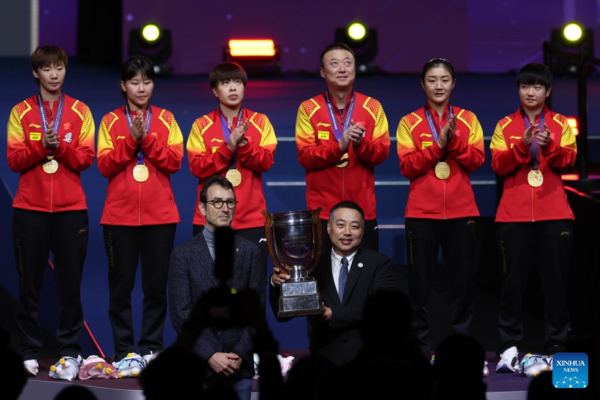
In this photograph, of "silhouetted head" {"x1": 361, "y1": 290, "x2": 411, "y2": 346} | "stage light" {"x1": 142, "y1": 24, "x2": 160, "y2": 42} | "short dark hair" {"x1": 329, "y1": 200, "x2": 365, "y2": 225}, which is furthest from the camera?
"stage light" {"x1": 142, "y1": 24, "x2": 160, "y2": 42}

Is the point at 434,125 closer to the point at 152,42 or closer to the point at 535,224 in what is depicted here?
the point at 535,224

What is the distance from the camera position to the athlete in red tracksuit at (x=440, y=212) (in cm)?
471

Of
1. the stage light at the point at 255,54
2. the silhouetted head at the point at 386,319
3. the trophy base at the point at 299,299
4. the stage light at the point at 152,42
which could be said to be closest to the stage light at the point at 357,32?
the stage light at the point at 255,54

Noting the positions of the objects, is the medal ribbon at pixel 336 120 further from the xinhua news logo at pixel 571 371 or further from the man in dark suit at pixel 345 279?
the xinhua news logo at pixel 571 371

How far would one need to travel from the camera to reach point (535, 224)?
4.74 meters

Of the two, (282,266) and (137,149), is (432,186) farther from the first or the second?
(137,149)

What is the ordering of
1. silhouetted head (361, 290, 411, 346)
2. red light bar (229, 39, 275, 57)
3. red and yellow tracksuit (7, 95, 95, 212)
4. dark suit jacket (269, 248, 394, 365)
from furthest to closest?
1. red light bar (229, 39, 275, 57)
2. red and yellow tracksuit (7, 95, 95, 212)
3. dark suit jacket (269, 248, 394, 365)
4. silhouetted head (361, 290, 411, 346)

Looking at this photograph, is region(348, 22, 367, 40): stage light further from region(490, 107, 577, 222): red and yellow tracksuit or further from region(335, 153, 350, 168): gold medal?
region(335, 153, 350, 168): gold medal

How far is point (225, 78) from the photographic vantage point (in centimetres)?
470

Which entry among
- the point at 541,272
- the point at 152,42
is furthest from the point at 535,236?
the point at 152,42

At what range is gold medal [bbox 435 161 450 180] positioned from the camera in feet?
15.6

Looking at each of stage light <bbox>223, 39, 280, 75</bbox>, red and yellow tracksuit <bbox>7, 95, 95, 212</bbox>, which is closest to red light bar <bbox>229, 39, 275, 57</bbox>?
stage light <bbox>223, 39, 280, 75</bbox>

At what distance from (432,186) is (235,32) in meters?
5.37

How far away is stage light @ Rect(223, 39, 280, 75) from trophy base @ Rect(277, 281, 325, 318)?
571 centimetres
